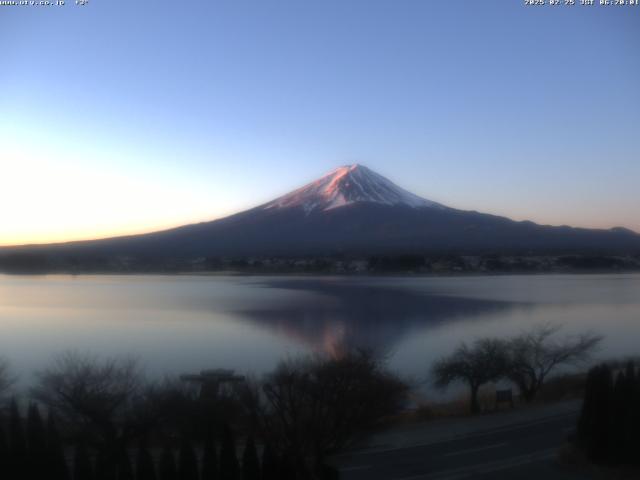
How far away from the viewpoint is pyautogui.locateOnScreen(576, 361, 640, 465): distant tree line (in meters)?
5.32

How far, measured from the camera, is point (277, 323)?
16344mm

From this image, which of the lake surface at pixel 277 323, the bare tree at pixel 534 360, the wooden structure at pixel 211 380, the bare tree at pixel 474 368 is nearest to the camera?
the wooden structure at pixel 211 380

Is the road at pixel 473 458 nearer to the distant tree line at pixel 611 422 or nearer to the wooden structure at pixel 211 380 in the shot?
the distant tree line at pixel 611 422

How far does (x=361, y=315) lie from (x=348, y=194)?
46.5 meters

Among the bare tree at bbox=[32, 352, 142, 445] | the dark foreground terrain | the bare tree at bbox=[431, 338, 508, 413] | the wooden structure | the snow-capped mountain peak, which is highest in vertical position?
the snow-capped mountain peak

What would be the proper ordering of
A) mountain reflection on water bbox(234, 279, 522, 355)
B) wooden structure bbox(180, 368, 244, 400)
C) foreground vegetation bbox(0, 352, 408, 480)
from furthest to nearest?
mountain reflection on water bbox(234, 279, 522, 355)
wooden structure bbox(180, 368, 244, 400)
foreground vegetation bbox(0, 352, 408, 480)

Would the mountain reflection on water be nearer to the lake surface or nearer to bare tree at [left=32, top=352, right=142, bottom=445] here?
the lake surface

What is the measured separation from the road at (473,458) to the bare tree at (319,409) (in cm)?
27

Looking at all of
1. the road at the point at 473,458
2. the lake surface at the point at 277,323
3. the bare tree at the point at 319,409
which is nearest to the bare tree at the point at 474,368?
the lake surface at the point at 277,323

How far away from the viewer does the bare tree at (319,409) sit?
16.3ft

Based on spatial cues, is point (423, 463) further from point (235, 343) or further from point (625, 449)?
point (235, 343)

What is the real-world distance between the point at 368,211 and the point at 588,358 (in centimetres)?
4990

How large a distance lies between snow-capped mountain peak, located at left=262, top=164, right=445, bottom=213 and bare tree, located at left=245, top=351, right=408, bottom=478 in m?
55.4

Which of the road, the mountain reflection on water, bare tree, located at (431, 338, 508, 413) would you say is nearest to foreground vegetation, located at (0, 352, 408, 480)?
the road
